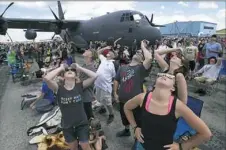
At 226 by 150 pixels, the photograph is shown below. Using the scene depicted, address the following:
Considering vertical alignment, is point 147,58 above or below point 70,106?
above

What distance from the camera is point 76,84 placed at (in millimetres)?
3740

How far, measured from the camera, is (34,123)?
6.42 metres

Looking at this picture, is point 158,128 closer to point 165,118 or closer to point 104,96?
point 165,118

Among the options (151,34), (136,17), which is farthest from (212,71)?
(136,17)

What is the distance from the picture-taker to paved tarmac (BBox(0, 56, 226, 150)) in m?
5.14

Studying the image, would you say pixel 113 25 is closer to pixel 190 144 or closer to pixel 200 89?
pixel 200 89

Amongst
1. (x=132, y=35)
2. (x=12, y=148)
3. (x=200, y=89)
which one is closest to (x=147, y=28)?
(x=132, y=35)

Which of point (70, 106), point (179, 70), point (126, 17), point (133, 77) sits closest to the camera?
point (179, 70)

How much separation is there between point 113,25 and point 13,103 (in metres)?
11.3

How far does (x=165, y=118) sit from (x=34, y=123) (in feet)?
16.7

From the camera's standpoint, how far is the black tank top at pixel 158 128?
2232mm

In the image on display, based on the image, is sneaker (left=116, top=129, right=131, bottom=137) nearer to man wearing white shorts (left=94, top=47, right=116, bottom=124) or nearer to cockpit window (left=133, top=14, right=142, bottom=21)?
man wearing white shorts (left=94, top=47, right=116, bottom=124)

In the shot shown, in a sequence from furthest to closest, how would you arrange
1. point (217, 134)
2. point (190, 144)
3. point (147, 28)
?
point (147, 28), point (217, 134), point (190, 144)

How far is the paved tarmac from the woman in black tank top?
2766mm
